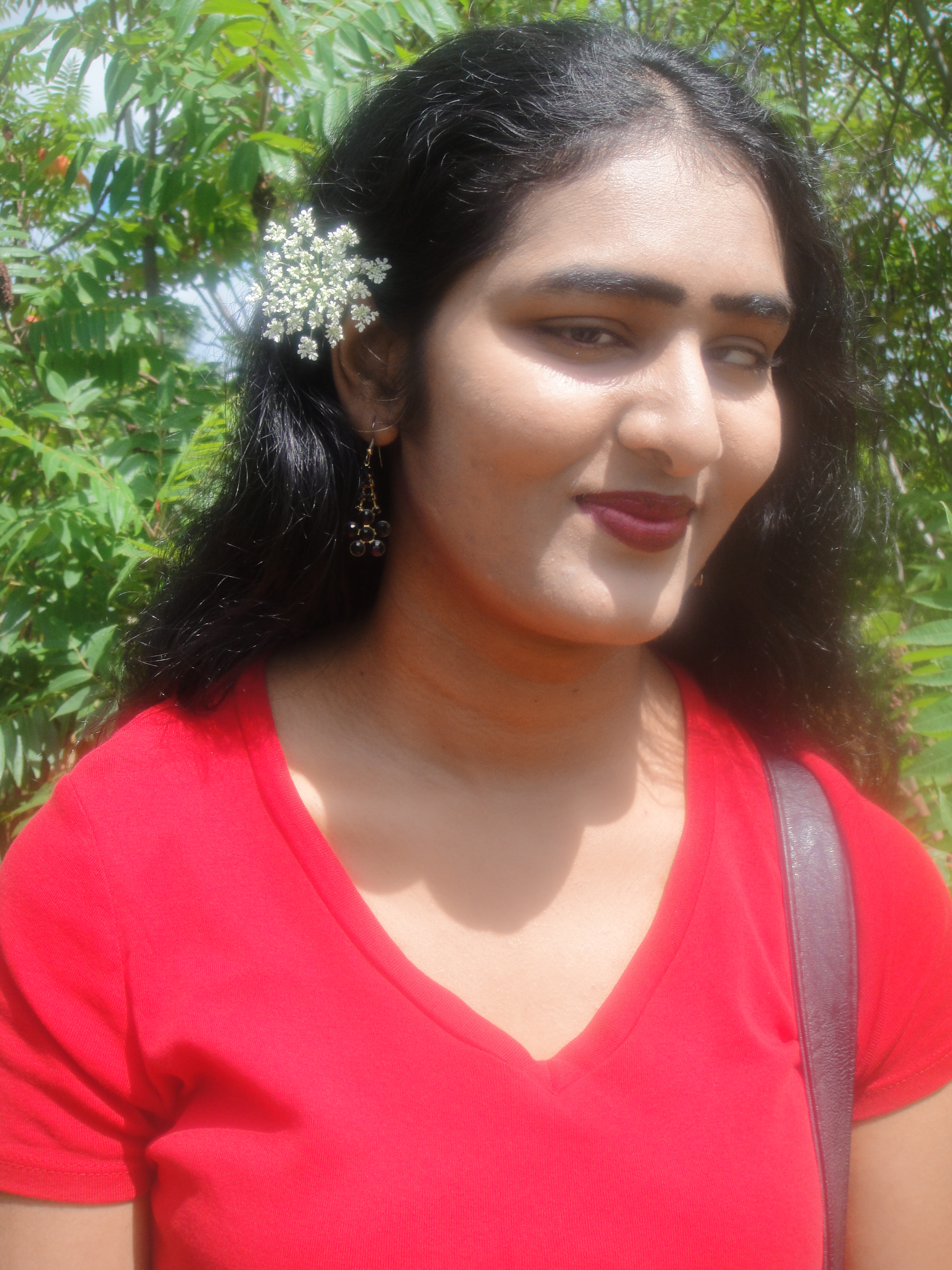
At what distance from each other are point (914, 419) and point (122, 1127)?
10.4ft

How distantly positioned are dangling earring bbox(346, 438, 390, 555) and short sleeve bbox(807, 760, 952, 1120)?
0.99 m

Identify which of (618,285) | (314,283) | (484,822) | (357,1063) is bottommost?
(357,1063)

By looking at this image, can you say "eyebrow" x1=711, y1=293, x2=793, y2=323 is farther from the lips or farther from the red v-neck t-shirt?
the red v-neck t-shirt

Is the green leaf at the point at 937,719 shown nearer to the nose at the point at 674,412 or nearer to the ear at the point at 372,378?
the nose at the point at 674,412

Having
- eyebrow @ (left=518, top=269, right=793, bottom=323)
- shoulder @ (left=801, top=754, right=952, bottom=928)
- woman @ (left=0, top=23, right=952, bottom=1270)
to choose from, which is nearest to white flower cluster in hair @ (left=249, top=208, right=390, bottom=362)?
woman @ (left=0, top=23, right=952, bottom=1270)

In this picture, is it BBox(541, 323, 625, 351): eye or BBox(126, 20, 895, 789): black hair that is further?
BBox(126, 20, 895, 789): black hair

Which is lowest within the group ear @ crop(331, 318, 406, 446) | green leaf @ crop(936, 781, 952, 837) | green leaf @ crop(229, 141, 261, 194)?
green leaf @ crop(936, 781, 952, 837)

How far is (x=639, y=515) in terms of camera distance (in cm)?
155

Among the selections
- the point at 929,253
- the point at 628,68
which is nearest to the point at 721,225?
the point at 628,68

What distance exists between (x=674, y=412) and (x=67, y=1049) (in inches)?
49.7

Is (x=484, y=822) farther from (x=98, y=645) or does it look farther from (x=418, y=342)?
(x=98, y=645)

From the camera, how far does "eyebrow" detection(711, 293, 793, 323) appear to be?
1.54m

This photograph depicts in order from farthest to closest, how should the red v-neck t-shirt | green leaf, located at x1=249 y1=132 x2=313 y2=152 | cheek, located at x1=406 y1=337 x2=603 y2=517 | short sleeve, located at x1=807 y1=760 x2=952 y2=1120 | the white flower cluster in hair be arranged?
green leaf, located at x1=249 y1=132 x2=313 y2=152
the white flower cluster in hair
short sleeve, located at x1=807 y1=760 x2=952 y2=1120
cheek, located at x1=406 y1=337 x2=603 y2=517
the red v-neck t-shirt

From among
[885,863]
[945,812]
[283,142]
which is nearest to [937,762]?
[945,812]
